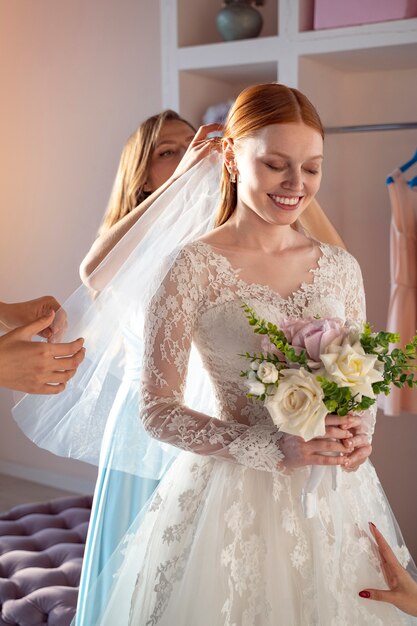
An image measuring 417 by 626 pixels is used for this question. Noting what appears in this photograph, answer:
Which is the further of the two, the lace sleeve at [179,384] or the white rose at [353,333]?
the lace sleeve at [179,384]

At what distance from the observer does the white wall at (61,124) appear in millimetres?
4199

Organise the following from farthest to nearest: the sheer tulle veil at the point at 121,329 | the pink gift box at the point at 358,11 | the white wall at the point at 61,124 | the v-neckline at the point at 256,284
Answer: the white wall at the point at 61,124, the pink gift box at the point at 358,11, the sheer tulle veil at the point at 121,329, the v-neckline at the point at 256,284

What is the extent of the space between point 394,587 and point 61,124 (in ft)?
10.9

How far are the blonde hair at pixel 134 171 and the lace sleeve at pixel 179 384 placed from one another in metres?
0.96

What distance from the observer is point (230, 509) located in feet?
5.50

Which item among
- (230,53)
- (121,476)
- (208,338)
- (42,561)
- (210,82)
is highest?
(230,53)

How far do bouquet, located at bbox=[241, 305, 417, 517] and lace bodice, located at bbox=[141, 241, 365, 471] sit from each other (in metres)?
0.20

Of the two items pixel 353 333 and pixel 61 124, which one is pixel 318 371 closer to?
pixel 353 333

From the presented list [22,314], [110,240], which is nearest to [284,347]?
[22,314]

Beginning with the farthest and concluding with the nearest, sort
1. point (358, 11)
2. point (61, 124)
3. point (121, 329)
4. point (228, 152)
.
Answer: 1. point (61, 124)
2. point (358, 11)
3. point (121, 329)
4. point (228, 152)

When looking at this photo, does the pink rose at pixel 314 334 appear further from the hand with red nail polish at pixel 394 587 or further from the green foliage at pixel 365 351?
the hand with red nail polish at pixel 394 587

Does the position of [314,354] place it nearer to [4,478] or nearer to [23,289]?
[23,289]

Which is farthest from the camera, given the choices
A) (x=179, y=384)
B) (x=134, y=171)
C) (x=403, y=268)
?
(x=403, y=268)

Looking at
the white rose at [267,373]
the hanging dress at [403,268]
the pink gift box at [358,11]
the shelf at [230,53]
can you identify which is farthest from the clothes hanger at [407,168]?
the white rose at [267,373]
